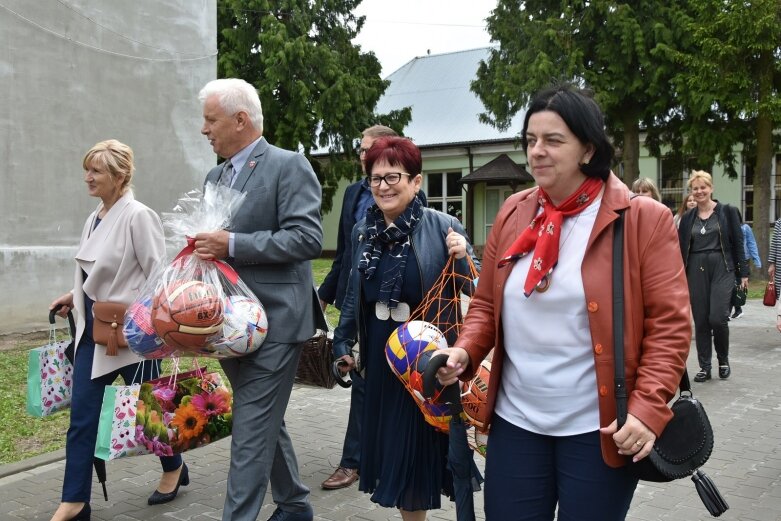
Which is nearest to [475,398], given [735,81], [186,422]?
[186,422]

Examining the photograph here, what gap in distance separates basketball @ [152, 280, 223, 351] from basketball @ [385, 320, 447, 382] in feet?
2.48

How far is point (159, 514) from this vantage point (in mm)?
4629

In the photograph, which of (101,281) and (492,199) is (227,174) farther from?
(492,199)

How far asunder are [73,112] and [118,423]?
9.29m

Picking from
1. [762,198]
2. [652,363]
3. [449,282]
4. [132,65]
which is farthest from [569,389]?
[762,198]

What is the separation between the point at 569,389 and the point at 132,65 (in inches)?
476

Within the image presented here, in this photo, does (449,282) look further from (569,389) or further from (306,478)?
(306,478)

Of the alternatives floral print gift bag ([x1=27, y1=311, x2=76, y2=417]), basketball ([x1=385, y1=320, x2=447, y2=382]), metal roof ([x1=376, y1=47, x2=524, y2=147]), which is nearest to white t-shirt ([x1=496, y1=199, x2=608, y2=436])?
basketball ([x1=385, y1=320, x2=447, y2=382])

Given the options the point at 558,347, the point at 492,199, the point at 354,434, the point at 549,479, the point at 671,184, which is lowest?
the point at 354,434

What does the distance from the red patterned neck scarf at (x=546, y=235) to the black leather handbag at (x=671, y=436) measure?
0.49ft

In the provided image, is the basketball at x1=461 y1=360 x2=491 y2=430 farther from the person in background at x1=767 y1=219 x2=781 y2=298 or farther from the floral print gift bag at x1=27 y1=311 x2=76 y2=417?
the person in background at x1=767 y1=219 x2=781 y2=298

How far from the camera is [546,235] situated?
2559 mm

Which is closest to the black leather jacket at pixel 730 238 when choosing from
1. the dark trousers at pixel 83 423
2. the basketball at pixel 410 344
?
the basketball at pixel 410 344

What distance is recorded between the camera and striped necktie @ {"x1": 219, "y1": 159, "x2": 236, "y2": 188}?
394 centimetres
